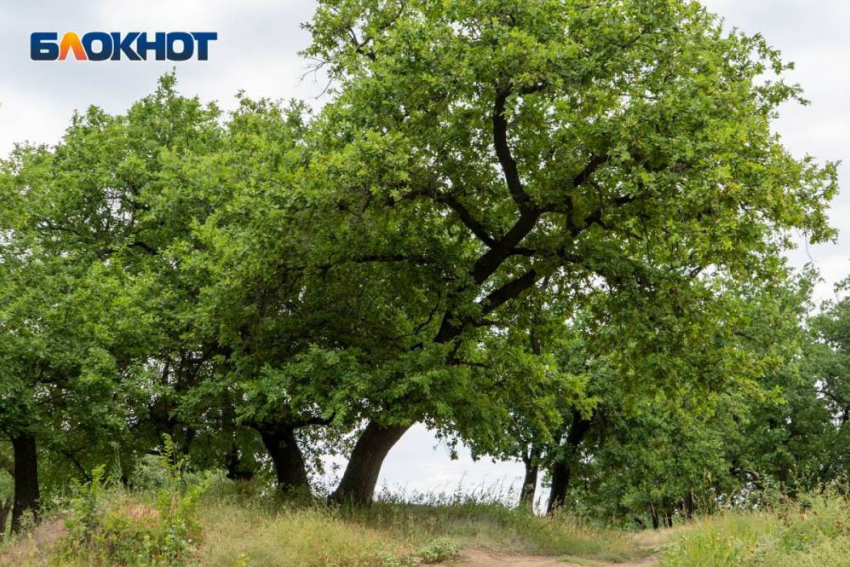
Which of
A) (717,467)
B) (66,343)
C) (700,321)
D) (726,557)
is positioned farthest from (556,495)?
(726,557)

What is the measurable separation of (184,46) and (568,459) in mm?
19052

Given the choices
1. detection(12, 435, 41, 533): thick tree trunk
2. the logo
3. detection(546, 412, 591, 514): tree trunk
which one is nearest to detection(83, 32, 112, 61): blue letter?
the logo

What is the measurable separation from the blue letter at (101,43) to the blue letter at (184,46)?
150 cm

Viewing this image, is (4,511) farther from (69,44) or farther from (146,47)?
(146,47)

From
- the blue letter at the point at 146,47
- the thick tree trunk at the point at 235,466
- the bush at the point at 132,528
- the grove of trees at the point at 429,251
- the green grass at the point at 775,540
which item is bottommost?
the green grass at the point at 775,540

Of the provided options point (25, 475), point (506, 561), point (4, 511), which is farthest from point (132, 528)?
point (4, 511)

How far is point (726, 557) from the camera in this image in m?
10.7

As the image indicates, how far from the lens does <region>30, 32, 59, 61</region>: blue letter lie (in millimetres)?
21422

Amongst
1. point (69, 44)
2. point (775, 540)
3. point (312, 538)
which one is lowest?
point (775, 540)

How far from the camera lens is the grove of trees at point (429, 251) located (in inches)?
592

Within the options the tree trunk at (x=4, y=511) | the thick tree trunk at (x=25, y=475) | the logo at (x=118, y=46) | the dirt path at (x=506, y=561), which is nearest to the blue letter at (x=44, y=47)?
the logo at (x=118, y=46)

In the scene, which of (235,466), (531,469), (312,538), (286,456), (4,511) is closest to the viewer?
(312,538)

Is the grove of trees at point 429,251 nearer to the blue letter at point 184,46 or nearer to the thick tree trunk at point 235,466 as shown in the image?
the thick tree trunk at point 235,466

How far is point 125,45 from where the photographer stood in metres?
21.1
